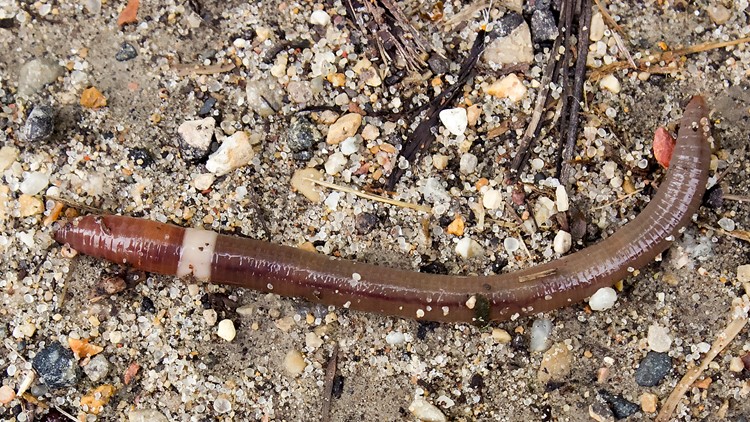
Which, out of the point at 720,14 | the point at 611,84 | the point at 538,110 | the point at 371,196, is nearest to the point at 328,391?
→ the point at 371,196

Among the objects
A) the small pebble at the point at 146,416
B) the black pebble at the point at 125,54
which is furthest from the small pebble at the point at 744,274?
the black pebble at the point at 125,54

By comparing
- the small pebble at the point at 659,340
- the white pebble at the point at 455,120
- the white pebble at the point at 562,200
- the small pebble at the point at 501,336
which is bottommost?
the small pebble at the point at 501,336

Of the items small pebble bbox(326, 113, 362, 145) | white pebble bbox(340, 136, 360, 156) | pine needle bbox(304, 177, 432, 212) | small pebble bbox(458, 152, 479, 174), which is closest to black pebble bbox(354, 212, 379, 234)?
pine needle bbox(304, 177, 432, 212)

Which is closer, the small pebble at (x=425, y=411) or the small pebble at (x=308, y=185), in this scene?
the small pebble at (x=425, y=411)

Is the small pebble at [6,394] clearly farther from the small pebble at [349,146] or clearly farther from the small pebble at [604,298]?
the small pebble at [604,298]

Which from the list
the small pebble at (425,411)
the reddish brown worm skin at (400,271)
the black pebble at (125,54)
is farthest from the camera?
the black pebble at (125,54)

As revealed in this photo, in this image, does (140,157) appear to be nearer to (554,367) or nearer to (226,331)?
(226,331)

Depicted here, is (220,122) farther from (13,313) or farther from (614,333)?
(614,333)
